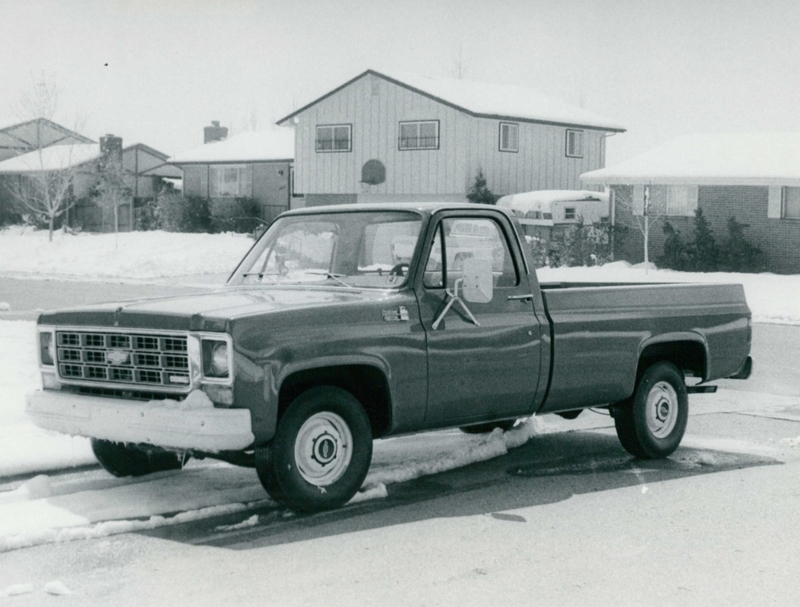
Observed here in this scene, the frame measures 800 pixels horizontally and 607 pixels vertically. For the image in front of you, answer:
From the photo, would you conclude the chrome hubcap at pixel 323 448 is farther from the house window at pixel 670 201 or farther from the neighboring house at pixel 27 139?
the neighboring house at pixel 27 139

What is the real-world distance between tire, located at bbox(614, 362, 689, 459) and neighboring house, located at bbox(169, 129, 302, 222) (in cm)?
4312

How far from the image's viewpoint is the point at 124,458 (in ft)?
25.7

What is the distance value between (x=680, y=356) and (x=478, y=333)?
2.40 m

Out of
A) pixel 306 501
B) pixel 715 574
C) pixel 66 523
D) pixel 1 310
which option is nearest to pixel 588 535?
pixel 715 574

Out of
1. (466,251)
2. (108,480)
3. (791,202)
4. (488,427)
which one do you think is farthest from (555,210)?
(108,480)

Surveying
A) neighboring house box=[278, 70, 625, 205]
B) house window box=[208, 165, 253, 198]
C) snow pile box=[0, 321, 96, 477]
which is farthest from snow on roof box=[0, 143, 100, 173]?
snow pile box=[0, 321, 96, 477]

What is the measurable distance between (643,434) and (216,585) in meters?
4.16

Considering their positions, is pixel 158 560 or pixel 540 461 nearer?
pixel 158 560

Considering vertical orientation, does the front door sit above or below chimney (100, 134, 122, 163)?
below

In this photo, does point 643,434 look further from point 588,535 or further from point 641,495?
point 588,535

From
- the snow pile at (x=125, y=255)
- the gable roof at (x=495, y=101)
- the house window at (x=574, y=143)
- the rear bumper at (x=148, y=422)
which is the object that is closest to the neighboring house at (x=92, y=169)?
the snow pile at (x=125, y=255)

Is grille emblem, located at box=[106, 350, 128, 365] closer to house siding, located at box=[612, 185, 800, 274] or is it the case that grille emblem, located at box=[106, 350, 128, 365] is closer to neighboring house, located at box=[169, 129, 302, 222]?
house siding, located at box=[612, 185, 800, 274]

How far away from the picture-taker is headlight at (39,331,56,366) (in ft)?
24.3

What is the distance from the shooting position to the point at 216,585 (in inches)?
217
